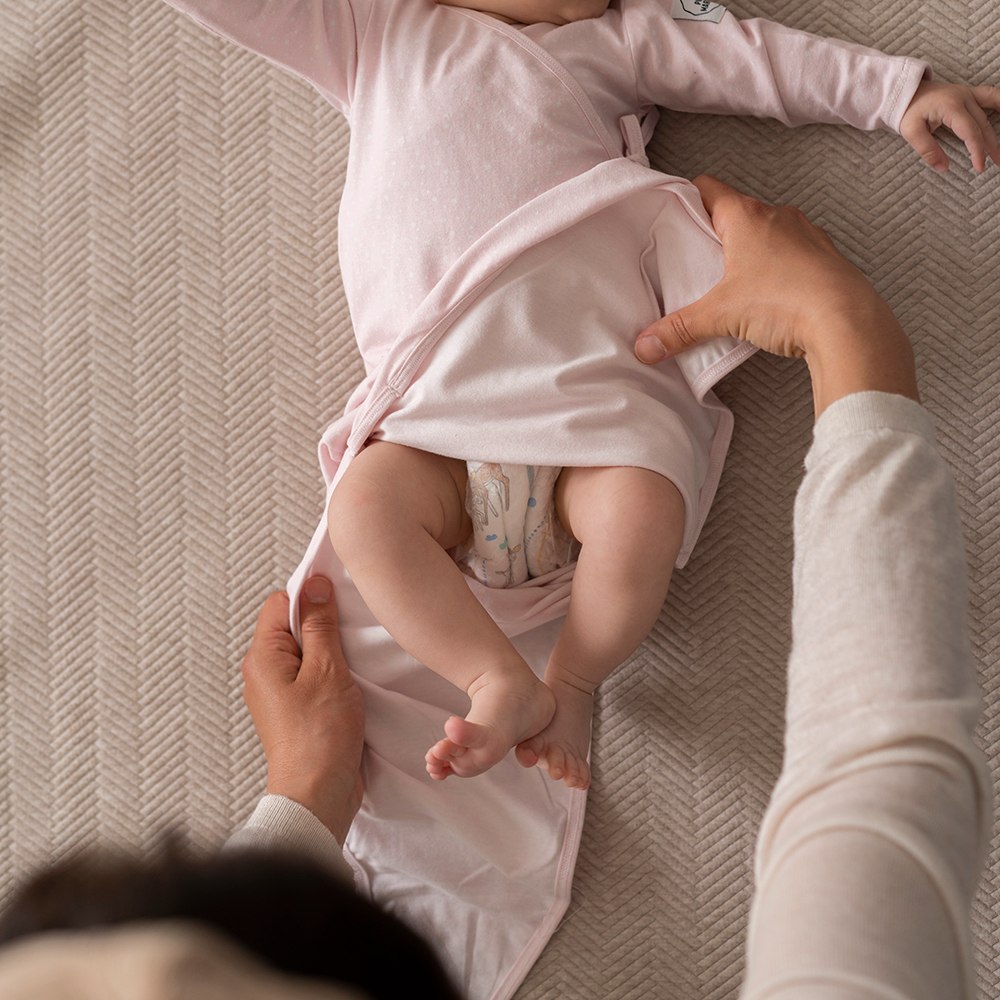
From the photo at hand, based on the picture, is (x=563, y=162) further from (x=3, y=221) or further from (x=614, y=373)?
(x=3, y=221)

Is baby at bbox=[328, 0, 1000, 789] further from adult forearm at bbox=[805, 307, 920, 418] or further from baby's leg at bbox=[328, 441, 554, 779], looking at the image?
adult forearm at bbox=[805, 307, 920, 418]

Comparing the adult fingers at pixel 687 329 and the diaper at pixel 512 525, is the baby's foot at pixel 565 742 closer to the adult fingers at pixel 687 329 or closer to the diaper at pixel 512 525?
the diaper at pixel 512 525

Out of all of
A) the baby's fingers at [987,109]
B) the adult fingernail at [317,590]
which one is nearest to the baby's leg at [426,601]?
the adult fingernail at [317,590]

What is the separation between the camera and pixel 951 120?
0.95 metres

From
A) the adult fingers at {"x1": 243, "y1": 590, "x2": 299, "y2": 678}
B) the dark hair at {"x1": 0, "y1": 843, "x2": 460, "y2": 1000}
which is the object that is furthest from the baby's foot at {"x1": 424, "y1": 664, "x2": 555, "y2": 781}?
the dark hair at {"x1": 0, "y1": 843, "x2": 460, "y2": 1000}

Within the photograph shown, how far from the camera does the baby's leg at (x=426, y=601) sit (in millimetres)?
899

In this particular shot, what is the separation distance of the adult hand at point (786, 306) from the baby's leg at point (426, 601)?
0.86 ft

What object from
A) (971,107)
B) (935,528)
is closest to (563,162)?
(971,107)

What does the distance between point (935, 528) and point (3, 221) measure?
1082 millimetres

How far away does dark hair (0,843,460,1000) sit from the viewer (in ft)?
1.17

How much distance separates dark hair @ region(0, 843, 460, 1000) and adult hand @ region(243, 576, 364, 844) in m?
0.62

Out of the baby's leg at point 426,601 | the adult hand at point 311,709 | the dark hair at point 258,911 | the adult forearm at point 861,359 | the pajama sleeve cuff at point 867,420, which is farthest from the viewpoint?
the adult hand at point 311,709

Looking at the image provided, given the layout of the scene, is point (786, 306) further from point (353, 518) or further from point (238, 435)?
point (238, 435)

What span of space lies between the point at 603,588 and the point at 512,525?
12cm
